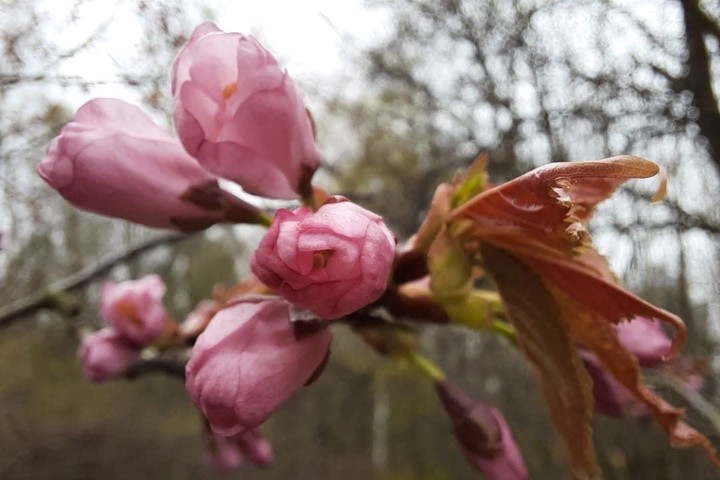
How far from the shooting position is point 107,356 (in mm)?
733

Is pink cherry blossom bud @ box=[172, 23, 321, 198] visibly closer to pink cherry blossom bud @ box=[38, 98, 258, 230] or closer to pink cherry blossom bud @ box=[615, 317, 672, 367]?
pink cherry blossom bud @ box=[38, 98, 258, 230]

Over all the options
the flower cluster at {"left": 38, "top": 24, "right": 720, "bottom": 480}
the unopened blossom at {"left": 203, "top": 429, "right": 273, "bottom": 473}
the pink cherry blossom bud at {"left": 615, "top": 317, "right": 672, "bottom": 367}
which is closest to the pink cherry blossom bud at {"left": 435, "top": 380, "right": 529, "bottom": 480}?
the flower cluster at {"left": 38, "top": 24, "right": 720, "bottom": 480}

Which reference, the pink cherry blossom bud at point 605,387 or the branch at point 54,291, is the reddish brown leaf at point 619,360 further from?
the branch at point 54,291

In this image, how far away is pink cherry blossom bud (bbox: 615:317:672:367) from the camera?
1.38 feet

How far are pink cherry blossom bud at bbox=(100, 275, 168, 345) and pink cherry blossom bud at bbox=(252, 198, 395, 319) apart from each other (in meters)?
0.50

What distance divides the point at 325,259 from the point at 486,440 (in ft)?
0.82

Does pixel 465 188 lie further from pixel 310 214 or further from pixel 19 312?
pixel 19 312

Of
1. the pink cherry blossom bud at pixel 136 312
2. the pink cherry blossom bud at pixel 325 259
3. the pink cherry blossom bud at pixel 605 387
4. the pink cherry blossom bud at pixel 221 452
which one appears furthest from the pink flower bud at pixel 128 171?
the pink cherry blossom bud at pixel 221 452

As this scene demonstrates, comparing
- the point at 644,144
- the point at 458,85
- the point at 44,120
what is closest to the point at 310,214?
the point at 44,120

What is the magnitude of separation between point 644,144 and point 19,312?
2.99 feet

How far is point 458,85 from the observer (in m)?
2.19

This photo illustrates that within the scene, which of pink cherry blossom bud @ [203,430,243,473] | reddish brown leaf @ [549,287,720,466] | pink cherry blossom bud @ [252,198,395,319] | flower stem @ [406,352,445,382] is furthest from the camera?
pink cherry blossom bud @ [203,430,243,473]

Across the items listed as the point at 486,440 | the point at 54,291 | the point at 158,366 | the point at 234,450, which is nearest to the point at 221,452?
the point at 234,450

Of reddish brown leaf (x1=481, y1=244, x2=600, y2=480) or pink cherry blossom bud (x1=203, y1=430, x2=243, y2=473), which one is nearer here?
reddish brown leaf (x1=481, y1=244, x2=600, y2=480)
